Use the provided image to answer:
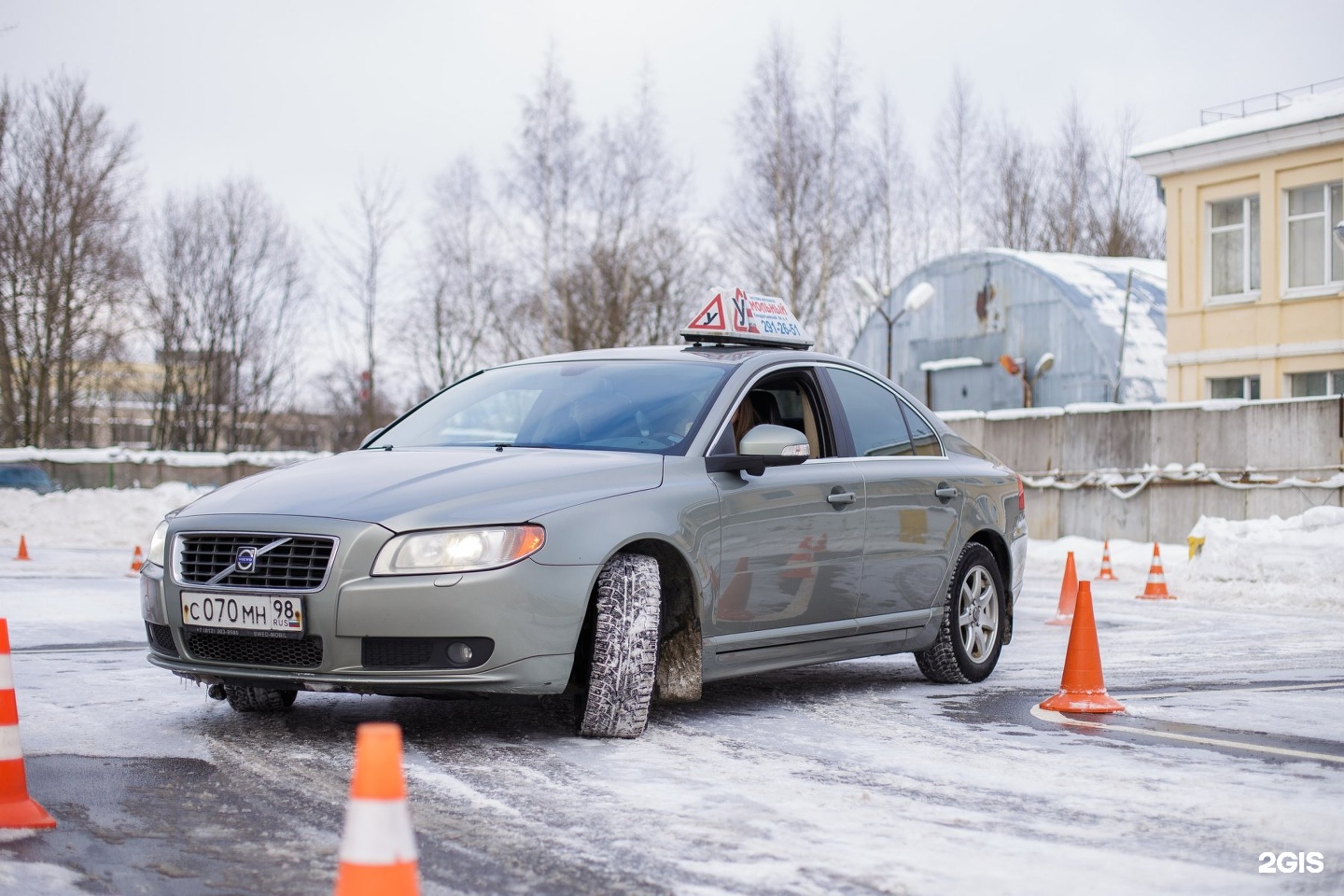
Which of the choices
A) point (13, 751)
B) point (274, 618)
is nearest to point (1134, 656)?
point (274, 618)

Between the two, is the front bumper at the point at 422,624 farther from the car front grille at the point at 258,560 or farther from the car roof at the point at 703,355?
the car roof at the point at 703,355

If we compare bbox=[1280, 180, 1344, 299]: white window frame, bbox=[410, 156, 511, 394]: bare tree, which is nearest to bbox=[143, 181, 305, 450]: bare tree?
bbox=[410, 156, 511, 394]: bare tree

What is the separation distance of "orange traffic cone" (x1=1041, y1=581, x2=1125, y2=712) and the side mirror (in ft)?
4.95

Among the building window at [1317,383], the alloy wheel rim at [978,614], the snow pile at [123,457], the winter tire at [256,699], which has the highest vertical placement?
the building window at [1317,383]

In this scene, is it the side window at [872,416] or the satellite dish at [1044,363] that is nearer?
the side window at [872,416]

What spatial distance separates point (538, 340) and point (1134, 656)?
3948 centimetres

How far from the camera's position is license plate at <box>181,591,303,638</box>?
5477mm

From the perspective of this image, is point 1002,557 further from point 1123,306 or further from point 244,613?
point 1123,306

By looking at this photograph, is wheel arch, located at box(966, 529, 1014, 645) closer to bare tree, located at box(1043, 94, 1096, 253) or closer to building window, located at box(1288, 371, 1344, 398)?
building window, located at box(1288, 371, 1344, 398)

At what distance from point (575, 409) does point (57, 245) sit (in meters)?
39.9

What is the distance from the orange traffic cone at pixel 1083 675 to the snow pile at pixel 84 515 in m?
20.8

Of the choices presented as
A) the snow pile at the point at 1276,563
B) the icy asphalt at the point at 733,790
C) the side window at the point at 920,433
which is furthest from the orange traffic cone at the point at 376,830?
the snow pile at the point at 1276,563

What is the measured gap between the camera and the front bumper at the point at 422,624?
17.7 ft

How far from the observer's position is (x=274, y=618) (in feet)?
18.1
